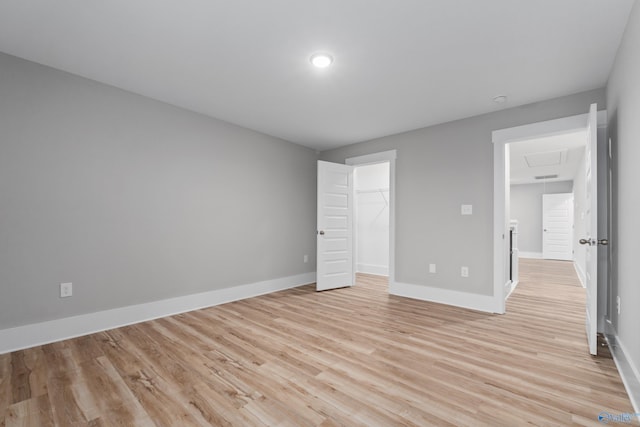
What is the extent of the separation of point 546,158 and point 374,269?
13.6 feet

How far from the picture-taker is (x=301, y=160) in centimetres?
522

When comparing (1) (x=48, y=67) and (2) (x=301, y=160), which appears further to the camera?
(2) (x=301, y=160)

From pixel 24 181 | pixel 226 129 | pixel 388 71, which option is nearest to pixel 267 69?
pixel 388 71

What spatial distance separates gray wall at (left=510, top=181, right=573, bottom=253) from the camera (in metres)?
9.38

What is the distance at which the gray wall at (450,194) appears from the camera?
359 cm

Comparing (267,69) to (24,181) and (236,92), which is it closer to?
(236,92)

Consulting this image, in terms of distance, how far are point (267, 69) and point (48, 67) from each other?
76.7 inches

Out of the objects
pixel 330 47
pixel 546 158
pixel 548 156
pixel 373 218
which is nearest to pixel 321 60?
pixel 330 47

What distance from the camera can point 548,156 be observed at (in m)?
5.83

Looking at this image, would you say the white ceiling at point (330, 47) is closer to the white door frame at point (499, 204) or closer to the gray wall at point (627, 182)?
the gray wall at point (627, 182)

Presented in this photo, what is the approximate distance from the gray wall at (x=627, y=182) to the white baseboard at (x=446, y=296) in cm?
115

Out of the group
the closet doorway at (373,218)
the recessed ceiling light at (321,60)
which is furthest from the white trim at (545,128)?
the closet doorway at (373,218)

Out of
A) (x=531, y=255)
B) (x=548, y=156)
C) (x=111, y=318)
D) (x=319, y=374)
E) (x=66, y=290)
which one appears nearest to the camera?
(x=319, y=374)

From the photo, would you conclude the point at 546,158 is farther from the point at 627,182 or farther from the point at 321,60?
the point at 321,60
